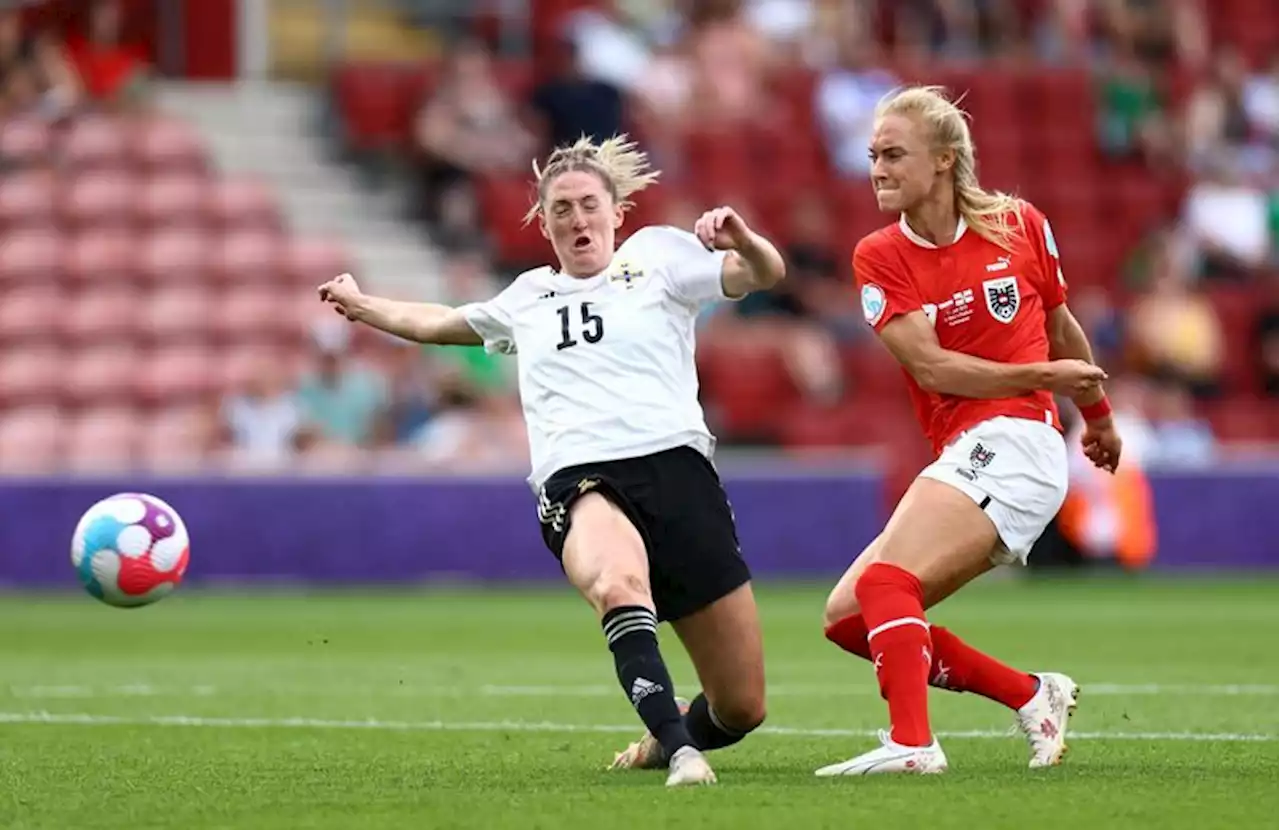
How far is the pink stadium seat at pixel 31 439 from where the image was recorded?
20000mm

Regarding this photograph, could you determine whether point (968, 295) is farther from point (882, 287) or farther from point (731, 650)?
point (731, 650)

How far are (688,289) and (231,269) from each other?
45.4 feet

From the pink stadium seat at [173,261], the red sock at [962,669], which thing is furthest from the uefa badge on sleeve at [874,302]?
the pink stadium seat at [173,261]

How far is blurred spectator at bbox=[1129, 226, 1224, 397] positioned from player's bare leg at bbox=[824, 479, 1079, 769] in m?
14.1

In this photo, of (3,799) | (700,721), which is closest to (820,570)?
(700,721)

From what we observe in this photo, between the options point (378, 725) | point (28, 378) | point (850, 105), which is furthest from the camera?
point (850, 105)

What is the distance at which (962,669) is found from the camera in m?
8.20

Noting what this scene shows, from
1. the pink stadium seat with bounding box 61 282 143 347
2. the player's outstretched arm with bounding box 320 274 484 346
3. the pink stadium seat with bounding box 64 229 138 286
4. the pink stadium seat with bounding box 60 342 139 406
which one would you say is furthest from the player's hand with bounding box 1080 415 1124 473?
the pink stadium seat with bounding box 64 229 138 286

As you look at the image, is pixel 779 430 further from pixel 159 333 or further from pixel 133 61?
pixel 133 61

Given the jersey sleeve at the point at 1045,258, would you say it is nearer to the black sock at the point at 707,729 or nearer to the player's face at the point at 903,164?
the player's face at the point at 903,164

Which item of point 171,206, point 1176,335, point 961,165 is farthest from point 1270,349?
point 961,165

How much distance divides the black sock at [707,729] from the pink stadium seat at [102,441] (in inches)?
474

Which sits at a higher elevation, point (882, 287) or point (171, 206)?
point (882, 287)

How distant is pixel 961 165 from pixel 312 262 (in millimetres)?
14269
